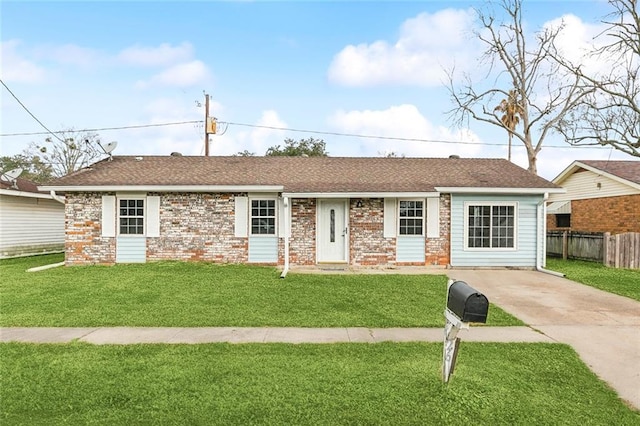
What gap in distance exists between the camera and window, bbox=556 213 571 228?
1988 centimetres

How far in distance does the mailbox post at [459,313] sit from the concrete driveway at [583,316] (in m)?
1.66

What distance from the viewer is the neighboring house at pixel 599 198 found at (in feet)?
50.6

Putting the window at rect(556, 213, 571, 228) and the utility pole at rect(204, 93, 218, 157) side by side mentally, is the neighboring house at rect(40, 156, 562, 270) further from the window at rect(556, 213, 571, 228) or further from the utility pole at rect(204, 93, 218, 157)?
the utility pole at rect(204, 93, 218, 157)

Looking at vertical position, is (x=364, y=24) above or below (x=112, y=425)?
above

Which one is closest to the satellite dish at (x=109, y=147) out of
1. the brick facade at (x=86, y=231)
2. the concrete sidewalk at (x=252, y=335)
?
the brick facade at (x=86, y=231)

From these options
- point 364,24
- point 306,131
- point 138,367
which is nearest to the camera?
point 138,367

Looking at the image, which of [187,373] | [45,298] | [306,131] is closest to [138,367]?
[187,373]

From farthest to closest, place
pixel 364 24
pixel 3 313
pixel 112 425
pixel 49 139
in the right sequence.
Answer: pixel 49 139 < pixel 364 24 < pixel 3 313 < pixel 112 425

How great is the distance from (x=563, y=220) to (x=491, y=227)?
34.8 ft

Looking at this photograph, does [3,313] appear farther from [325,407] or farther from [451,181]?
[451,181]

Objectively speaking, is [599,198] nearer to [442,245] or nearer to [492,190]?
[492,190]

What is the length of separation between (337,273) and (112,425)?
27.1ft

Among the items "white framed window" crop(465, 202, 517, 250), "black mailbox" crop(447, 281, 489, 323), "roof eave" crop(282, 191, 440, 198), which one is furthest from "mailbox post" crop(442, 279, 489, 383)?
"white framed window" crop(465, 202, 517, 250)

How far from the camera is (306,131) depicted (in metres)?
25.5
